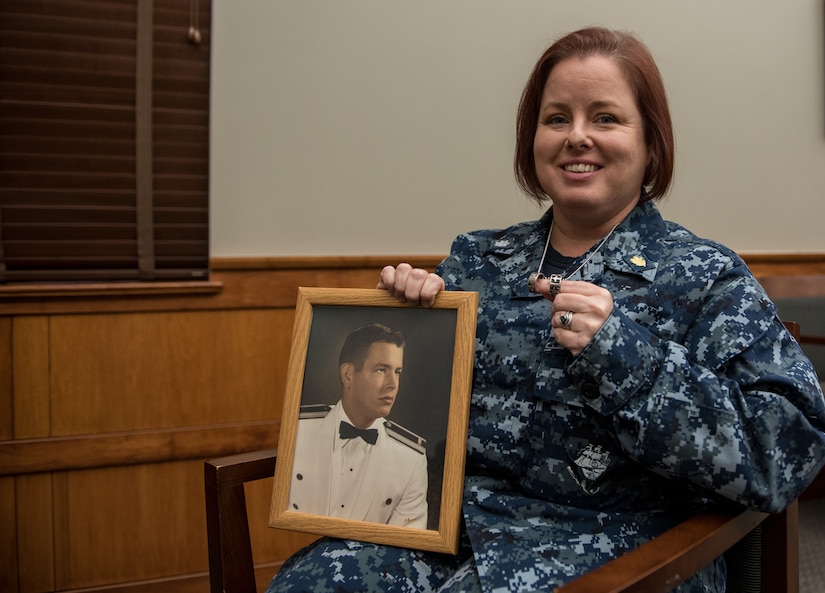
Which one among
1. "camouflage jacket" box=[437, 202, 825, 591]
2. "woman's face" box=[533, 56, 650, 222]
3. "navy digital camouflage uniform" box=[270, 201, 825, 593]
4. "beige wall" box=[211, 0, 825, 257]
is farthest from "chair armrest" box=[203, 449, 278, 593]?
"beige wall" box=[211, 0, 825, 257]

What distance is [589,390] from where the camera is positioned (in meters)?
1.13

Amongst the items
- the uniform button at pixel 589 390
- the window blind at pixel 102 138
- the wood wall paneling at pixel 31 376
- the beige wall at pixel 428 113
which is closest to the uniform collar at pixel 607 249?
the uniform button at pixel 589 390

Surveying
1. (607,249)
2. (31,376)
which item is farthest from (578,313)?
(31,376)

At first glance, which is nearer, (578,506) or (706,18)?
(578,506)

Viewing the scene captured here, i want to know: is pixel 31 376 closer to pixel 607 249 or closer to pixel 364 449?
pixel 364 449

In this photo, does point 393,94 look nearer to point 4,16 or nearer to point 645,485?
point 4,16

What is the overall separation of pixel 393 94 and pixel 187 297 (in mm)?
918

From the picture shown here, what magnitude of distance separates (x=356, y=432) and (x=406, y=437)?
0.09 m

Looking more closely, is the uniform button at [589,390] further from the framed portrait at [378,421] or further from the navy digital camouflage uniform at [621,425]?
the framed portrait at [378,421]

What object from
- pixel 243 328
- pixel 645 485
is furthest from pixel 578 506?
pixel 243 328

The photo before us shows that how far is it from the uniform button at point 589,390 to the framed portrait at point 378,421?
7.2 inches

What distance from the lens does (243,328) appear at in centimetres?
224

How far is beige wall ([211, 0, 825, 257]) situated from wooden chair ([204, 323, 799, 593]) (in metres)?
1.05

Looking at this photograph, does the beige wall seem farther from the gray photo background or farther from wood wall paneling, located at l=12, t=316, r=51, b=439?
the gray photo background
